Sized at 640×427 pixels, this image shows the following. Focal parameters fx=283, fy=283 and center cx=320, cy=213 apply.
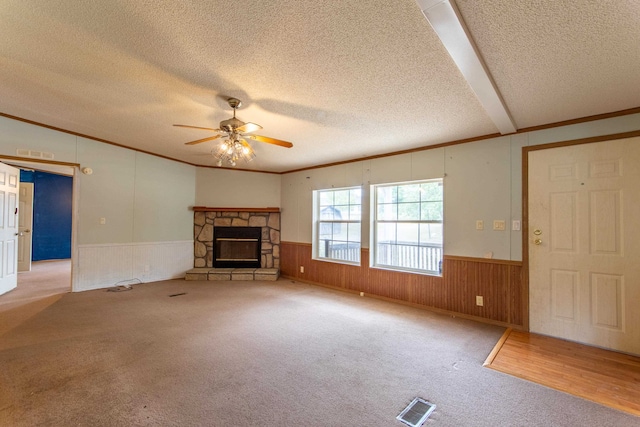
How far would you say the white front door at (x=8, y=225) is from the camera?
4.13 meters

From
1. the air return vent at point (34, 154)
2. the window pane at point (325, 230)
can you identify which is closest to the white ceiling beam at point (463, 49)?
the window pane at point (325, 230)

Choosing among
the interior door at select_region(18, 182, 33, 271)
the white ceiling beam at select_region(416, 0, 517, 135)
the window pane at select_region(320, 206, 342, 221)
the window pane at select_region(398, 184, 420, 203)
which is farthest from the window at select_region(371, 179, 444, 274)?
the interior door at select_region(18, 182, 33, 271)

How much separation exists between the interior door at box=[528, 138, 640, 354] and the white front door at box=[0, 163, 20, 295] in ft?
23.2

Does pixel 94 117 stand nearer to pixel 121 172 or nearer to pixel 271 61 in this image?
pixel 121 172

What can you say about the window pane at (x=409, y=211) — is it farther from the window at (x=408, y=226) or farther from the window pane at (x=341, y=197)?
the window pane at (x=341, y=197)

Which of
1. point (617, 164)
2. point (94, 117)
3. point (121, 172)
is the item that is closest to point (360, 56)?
point (617, 164)

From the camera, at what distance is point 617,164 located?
275cm

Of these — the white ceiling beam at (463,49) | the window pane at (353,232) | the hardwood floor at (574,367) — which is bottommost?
the hardwood floor at (574,367)

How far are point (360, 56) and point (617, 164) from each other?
9.11 feet

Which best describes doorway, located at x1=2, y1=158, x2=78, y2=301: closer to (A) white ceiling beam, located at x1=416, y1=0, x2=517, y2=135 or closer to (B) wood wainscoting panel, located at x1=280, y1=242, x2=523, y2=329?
(B) wood wainscoting panel, located at x1=280, y1=242, x2=523, y2=329

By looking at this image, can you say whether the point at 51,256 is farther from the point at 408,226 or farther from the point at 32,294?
the point at 408,226

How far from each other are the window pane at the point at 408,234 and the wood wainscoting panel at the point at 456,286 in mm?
485

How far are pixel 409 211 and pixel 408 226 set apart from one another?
23 centimetres

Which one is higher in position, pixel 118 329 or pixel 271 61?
pixel 271 61
